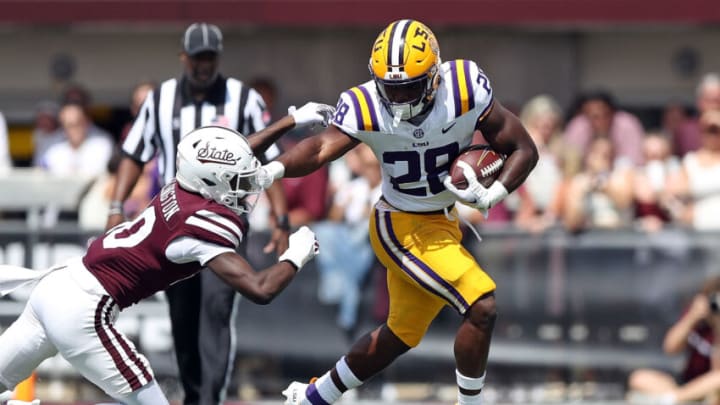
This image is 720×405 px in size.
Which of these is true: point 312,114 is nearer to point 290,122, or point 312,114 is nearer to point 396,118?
point 290,122

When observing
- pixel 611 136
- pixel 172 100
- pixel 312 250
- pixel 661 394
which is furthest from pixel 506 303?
pixel 312 250

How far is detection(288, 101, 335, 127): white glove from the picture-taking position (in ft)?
20.6

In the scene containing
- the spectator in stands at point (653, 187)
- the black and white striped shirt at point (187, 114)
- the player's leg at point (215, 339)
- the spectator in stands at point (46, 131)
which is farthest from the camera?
the spectator in stands at point (46, 131)

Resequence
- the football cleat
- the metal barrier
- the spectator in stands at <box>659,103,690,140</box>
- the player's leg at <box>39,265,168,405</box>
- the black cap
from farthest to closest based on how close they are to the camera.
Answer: the spectator in stands at <box>659,103,690,140</box> < the metal barrier < the black cap < the football cleat < the player's leg at <box>39,265,168,405</box>

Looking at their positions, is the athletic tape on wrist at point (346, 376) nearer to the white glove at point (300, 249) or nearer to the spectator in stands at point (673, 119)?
the white glove at point (300, 249)

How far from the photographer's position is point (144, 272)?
5.96 metres

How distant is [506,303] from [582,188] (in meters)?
0.86

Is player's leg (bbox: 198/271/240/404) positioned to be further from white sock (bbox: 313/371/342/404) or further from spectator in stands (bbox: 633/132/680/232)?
spectator in stands (bbox: 633/132/680/232)

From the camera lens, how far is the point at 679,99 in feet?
41.3

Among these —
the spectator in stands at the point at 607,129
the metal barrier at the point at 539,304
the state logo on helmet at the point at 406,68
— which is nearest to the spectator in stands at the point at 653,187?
the metal barrier at the point at 539,304

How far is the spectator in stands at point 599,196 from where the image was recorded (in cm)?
924

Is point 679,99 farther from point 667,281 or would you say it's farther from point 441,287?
point 441,287

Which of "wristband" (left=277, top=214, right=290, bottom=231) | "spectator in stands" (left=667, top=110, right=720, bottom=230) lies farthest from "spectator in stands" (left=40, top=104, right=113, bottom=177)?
"spectator in stands" (left=667, top=110, right=720, bottom=230)

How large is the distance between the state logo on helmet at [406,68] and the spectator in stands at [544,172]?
10.4ft
